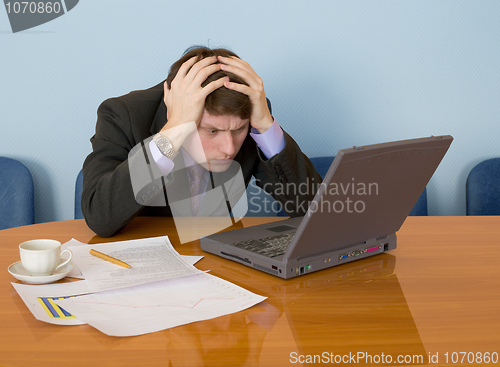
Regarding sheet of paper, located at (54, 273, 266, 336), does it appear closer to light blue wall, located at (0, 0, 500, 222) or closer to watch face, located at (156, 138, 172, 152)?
watch face, located at (156, 138, 172, 152)

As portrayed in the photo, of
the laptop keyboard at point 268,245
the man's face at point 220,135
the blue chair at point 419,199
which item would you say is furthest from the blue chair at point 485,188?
the laptop keyboard at point 268,245

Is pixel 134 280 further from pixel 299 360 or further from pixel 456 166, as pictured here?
pixel 456 166

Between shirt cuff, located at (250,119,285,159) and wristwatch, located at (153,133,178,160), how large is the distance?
272 millimetres

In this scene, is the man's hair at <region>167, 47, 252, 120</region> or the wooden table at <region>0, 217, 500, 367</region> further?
the man's hair at <region>167, 47, 252, 120</region>

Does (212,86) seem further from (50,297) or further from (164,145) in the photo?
(50,297)

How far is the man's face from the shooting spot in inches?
45.3

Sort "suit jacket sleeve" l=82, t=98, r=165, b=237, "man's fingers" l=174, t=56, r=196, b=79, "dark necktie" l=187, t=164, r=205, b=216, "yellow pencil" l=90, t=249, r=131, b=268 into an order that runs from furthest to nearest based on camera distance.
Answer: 1. "dark necktie" l=187, t=164, r=205, b=216
2. "man's fingers" l=174, t=56, r=196, b=79
3. "suit jacket sleeve" l=82, t=98, r=165, b=237
4. "yellow pencil" l=90, t=249, r=131, b=268

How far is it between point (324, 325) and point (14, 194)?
160 centimetres

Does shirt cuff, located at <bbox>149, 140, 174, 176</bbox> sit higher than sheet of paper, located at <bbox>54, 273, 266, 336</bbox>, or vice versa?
shirt cuff, located at <bbox>149, 140, 174, 176</bbox>

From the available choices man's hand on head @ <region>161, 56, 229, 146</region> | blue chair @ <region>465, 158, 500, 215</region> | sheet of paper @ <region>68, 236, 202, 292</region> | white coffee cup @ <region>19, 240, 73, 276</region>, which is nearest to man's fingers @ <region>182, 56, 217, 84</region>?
man's hand on head @ <region>161, 56, 229, 146</region>

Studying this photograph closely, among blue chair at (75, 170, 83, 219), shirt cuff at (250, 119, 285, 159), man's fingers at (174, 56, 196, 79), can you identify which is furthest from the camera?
blue chair at (75, 170, 83, 219)

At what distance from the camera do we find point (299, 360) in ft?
1.73

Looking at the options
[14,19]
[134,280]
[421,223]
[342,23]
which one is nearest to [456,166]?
[342,23]

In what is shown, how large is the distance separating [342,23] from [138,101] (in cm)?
101
